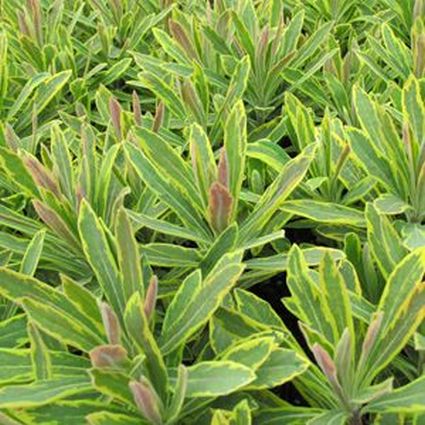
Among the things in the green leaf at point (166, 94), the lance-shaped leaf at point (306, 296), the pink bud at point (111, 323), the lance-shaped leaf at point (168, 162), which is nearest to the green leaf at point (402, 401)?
the lance-shaped leaf at point (306, 296)

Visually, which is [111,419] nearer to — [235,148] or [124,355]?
[124,355]

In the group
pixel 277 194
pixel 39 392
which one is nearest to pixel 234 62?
pixel 277 194

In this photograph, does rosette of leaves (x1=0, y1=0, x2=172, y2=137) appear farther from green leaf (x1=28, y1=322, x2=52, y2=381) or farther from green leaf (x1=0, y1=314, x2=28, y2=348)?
green leaf (x1=28, y1=322, x2=52, y2=381)

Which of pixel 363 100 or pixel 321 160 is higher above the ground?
pixel 363 100

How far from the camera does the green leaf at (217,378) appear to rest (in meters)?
0.87

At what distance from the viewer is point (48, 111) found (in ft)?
5.82

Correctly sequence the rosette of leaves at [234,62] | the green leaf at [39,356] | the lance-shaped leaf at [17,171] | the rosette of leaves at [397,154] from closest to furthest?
the green leaf at [39,356] → the rosette of leaves at [397,154] → the lance-shaped leaf at [17,171] → the rosette of leaves at [234,62]

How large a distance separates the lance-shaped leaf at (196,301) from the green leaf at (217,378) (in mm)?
69

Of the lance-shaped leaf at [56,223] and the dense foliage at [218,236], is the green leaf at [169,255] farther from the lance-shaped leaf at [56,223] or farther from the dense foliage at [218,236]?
the lance-shaped leaf at [56,223]

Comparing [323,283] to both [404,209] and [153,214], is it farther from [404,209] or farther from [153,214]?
[153,214]

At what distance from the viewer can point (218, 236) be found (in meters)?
1.16

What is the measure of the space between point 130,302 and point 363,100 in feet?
1.93

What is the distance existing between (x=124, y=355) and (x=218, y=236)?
0.33 meters

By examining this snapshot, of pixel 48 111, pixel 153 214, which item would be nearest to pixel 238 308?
pixel 153 214
